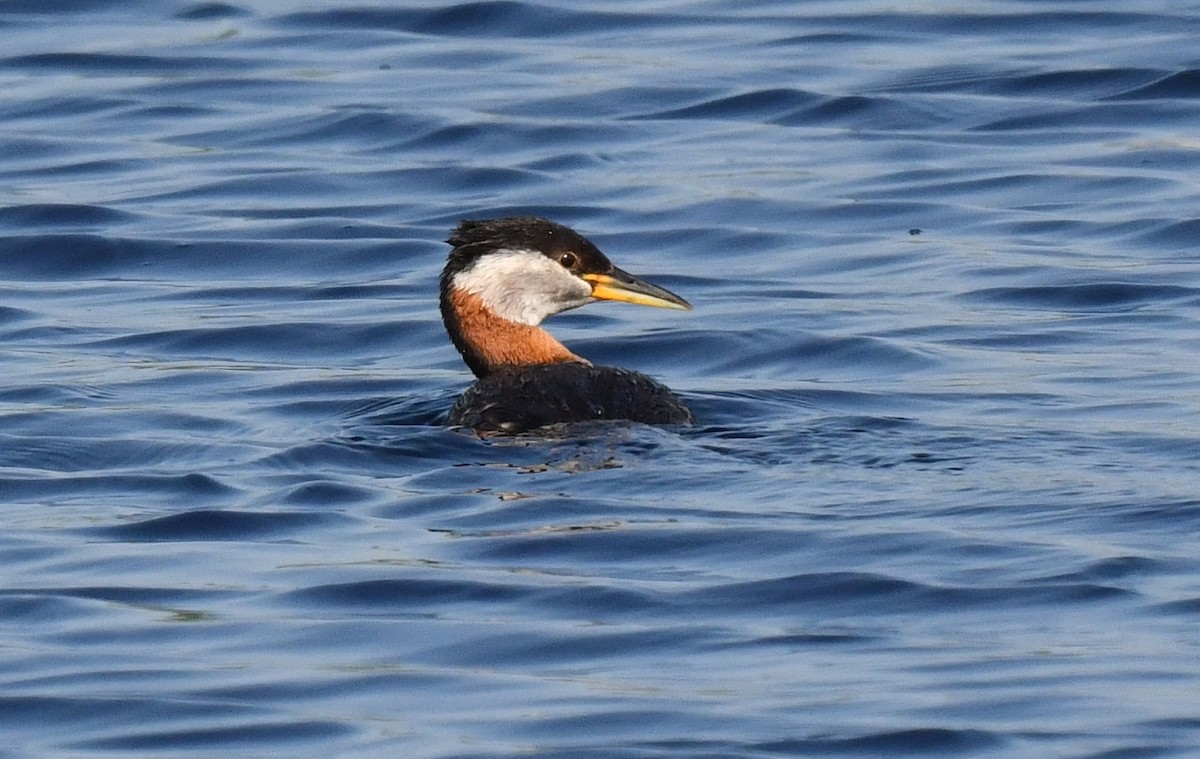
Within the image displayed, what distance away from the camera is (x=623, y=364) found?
47.1ft

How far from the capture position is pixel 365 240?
672 inches

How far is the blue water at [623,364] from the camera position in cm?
797

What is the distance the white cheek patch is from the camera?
1273cm

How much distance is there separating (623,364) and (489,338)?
166 cm

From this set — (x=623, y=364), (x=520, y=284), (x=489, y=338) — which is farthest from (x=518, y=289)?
(x=623, y=364)

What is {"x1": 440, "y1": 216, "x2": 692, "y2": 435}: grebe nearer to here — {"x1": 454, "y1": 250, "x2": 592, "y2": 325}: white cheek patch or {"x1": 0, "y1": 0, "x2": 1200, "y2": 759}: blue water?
{"x1": 454, "y1": 250, "x2": 592, "y2": 325}: white cheek patch

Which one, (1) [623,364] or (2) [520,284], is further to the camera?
(1) [623,364]

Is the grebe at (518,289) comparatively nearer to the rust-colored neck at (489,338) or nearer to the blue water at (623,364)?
the rust-colored neck at (489,338)

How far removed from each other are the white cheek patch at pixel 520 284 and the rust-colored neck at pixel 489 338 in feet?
0.15

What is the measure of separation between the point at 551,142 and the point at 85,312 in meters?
4.99

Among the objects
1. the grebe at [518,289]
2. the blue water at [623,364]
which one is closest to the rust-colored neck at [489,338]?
the grebe at [518,289]

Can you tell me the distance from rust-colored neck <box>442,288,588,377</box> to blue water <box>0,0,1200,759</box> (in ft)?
0.86

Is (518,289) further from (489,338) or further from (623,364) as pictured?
(623,364)

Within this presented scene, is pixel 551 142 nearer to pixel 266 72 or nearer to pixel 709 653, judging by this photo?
pixel 266 72
